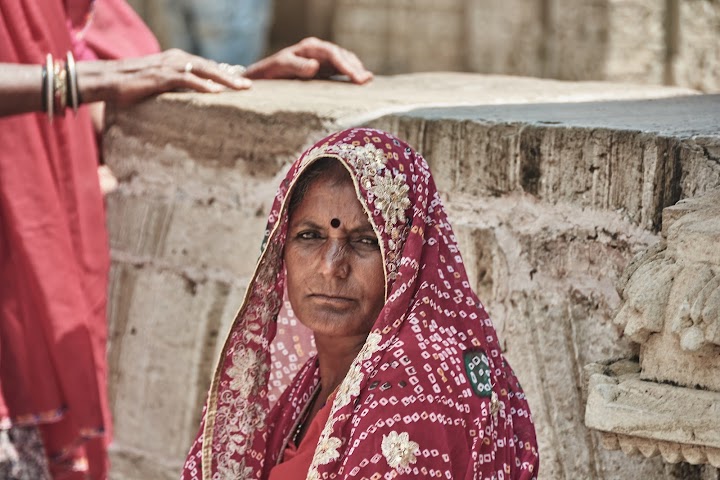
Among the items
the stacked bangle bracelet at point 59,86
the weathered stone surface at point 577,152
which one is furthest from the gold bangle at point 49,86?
the weathered stone surface at point 577,152

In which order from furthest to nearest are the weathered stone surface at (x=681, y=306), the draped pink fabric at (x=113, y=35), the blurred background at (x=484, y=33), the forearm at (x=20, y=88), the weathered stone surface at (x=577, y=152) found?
the blurred background at (x=484, y=33), the draped pink fabric at (x=113, y=35), the forearm at (x=20, y=88), the weathered stone surface at (x=577, y=152), the weathered stone surface at (x=681, y=306)

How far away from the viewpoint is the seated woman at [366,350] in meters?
2.11

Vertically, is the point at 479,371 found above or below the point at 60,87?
below

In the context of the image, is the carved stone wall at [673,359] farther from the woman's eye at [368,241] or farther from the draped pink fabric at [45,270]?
the draped pink fabric at [45,270]

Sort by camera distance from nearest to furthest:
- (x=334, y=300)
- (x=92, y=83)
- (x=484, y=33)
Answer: (x=334, y=300), (x=92, y=83), (x=484, y=33)

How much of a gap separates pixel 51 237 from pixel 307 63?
0.90m

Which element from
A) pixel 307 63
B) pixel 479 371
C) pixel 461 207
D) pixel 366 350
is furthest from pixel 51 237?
pixel 479 371

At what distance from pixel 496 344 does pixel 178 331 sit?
141 cm

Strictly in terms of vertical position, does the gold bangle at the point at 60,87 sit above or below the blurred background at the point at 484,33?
below

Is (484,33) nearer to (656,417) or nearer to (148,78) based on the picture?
(148,78)

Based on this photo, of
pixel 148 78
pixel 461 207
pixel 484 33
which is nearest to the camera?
pixel 461 207

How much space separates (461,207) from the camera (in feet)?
9.31

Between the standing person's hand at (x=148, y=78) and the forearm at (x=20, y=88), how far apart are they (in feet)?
0.39

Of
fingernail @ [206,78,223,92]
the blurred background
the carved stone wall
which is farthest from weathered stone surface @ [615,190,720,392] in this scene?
the blurred background
